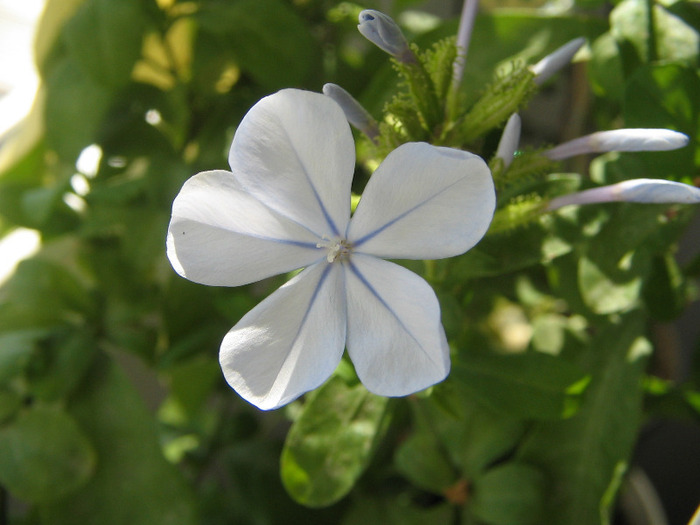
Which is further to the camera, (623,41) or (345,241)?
(623,41)

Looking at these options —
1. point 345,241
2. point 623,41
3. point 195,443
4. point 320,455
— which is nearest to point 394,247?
point 345,241

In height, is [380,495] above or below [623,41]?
below

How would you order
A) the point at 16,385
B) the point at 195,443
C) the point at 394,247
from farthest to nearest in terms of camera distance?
the point at 195,443, the point at 16,385, the point at 394,247

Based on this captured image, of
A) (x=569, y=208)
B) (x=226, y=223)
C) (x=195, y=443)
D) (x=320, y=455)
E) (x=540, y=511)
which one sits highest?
(x=226, y=223)

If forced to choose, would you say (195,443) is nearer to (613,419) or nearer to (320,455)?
(320,455)

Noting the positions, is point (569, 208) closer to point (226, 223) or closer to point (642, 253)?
point (642, 253)

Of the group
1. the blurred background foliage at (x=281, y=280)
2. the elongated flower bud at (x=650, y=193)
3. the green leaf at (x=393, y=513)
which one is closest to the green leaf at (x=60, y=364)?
the blurred background foliage at (x=281, y=280)

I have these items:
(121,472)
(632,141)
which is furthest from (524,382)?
(121,472)

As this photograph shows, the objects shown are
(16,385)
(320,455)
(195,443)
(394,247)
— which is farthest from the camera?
(195,443)
